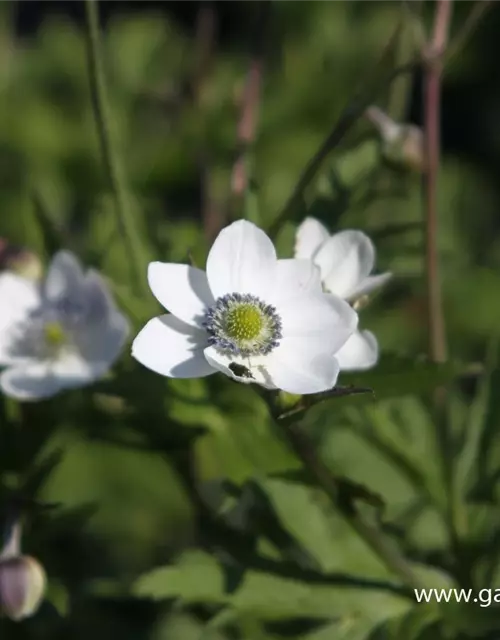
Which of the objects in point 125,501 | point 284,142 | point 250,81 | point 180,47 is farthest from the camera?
point 180,47

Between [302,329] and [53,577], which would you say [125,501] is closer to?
[53,577]

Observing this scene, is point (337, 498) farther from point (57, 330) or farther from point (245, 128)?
point (245, 128)

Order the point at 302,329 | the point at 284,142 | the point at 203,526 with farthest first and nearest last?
the point at 284,142
the point at 203,526
the point at 302,329

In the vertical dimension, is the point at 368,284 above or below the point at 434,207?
below

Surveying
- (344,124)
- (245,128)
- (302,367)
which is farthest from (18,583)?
(245,128)

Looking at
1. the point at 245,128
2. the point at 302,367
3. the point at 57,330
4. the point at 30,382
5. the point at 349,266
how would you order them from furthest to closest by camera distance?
the point at 245,128 < the point at 57,330 < the point at 30,382 < the point at 349,266 < the point at 302,367

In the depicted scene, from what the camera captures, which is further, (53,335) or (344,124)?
(53,335)

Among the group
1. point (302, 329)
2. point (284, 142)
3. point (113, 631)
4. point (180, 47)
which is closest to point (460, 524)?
point (302, 329)
